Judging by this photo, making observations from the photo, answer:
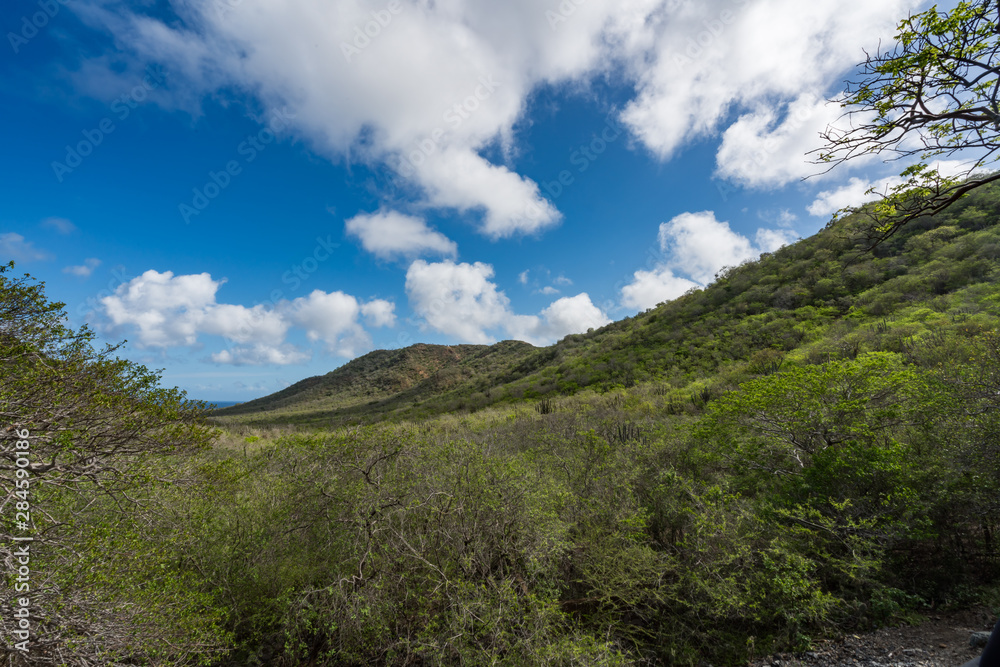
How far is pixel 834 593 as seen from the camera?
537 cm

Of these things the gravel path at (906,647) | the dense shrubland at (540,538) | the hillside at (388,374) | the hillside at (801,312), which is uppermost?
the hillside at (388,374)

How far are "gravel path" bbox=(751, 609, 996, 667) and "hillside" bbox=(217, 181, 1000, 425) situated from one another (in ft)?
26.9

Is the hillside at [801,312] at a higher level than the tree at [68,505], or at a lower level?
higher

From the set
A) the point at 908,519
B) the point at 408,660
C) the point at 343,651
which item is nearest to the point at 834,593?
the point at 908,519

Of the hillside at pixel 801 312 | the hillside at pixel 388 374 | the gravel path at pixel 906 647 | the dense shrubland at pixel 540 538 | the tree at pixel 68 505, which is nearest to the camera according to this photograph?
the tree at pixel 68 505

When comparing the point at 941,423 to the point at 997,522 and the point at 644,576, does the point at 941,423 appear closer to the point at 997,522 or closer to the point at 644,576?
the point at 997,522

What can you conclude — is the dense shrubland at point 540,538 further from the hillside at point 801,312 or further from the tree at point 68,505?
the hillside at point 801,312

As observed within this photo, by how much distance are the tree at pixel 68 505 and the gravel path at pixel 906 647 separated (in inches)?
287

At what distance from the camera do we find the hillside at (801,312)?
43.3 feet

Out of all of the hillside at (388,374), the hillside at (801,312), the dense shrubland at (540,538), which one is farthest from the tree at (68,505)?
the hillside at (388,374)

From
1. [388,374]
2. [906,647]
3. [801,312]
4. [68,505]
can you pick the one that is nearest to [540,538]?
[906,647]

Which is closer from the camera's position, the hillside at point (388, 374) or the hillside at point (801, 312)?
the hillside at point (801, 312)

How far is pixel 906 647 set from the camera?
14.0 ft

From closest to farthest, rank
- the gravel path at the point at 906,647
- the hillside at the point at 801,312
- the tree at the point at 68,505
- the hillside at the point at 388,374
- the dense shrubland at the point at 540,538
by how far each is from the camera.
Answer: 1. the tree at the point at 68,505
2. the gravel path at the point at 906,647
3. the dense shrubland at the point at 540,538
4. the hillside at the point at 801,312
5. the hillside at the point at 388,374
